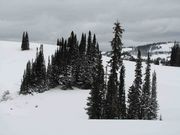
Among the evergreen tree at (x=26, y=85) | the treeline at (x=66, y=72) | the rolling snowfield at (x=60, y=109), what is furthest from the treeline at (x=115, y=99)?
the evergreen tree at (x=26, y=85)

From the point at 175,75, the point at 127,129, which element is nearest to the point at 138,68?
the point at 127,129

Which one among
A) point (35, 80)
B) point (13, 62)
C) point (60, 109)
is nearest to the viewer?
point (60, 109)

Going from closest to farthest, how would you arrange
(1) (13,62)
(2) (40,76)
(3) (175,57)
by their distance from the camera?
(2) (40,76) < (1) (13,62) < (3) (175,57)

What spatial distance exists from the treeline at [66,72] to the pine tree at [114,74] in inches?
1411

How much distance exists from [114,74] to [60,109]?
78.5 ft

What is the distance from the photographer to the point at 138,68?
61656mm

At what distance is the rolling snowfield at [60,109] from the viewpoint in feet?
64.0

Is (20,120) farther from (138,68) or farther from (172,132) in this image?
(138,68)

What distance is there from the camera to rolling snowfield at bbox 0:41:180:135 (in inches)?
768

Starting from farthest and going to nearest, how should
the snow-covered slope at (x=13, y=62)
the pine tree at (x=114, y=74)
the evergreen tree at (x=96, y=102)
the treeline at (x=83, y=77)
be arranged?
the snow-covered slope at (x=13, y=62) → the treeline at (x=83, y=77) → the evergreen tree at (x=96, y=102) → the pine tree at (x=114, y=74)

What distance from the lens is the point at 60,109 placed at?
66812 mm

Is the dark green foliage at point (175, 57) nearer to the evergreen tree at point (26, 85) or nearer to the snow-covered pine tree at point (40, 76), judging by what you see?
the snow-covered pine tree at point (40, 76)

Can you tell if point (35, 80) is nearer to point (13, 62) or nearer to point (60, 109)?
point (60, 109)

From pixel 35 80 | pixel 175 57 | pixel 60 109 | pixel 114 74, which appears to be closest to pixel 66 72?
pixel 35 80
